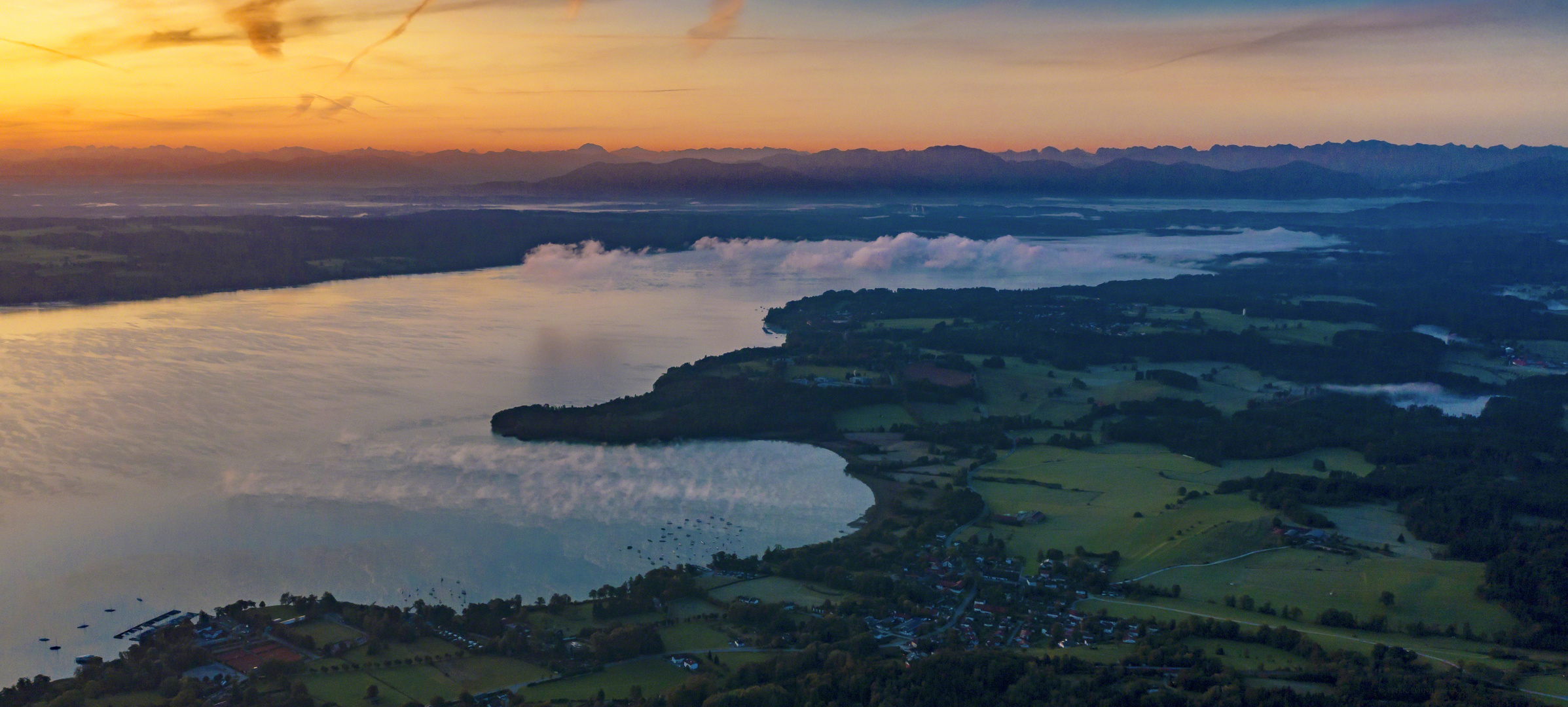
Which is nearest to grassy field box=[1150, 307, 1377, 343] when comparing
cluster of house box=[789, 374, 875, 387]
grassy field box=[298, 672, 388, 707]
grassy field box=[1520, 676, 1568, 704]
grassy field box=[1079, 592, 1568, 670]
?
cluster of house box=[789, 374, 875, 387]

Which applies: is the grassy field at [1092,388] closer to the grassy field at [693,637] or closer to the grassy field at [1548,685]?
the grassy field at [1548,685]

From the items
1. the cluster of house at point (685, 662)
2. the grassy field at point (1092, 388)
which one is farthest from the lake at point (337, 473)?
the grassy field at point (1092, 388)

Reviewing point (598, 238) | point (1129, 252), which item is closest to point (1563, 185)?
point (1129, 252)

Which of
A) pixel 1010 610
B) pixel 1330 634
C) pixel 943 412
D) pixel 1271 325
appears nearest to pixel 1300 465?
pixel 943 412

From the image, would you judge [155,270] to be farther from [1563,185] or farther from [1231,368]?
[1563,185]

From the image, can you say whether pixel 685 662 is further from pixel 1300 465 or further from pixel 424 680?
pixel 1300 465

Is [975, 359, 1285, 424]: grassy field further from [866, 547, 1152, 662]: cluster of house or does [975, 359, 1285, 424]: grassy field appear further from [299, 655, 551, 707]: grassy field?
[299, 655, 551, 707]: grassy field
